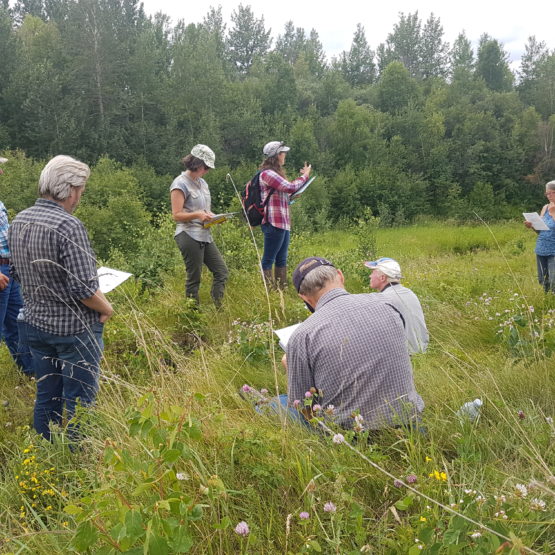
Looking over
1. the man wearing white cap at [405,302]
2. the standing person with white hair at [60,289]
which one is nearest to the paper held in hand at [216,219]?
the man wearing white cap at [405,302]

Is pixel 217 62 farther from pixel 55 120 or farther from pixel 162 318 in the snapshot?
pixel 162 318

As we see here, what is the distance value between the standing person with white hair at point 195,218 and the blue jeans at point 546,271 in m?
3.47

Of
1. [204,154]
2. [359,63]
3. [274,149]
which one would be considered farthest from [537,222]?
[359,63]

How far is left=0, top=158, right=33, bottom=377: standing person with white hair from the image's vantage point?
3.82 m

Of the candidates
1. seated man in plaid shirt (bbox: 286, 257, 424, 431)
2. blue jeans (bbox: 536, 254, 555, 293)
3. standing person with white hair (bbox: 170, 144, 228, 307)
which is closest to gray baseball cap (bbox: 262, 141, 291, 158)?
standing person with white hair (bbox: 170, 144, 228, 307)

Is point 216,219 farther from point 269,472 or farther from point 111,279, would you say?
point 269,472

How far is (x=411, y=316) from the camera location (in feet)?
11.6

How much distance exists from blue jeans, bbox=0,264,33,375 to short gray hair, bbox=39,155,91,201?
1.66m

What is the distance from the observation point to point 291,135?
119 ft

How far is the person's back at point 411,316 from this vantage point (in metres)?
3.52

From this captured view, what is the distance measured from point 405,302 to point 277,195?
2221 millimetres

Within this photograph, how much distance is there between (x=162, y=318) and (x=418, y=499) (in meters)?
3.65

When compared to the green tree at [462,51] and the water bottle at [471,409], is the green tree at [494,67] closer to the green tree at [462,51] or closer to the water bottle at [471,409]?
the green tree at [462,51]

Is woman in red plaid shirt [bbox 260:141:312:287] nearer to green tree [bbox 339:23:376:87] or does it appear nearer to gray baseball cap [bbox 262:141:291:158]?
gray baseball cap [bbox 262:141:291:158]
